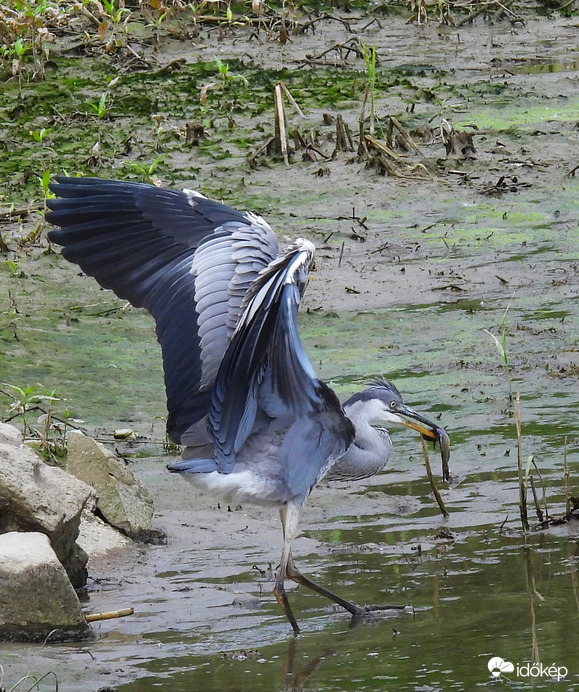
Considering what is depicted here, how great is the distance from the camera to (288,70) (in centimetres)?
1266

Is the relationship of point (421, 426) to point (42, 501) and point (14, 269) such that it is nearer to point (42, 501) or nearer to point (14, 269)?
point (42, 501)

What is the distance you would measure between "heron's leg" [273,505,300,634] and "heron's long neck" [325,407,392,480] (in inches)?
13.4

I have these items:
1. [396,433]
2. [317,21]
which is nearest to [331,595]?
[396,433]

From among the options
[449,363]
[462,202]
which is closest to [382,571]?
[449,363]

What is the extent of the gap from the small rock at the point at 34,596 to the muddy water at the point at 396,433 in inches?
3.2

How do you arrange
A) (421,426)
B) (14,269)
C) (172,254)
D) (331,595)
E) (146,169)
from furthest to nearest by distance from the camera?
(146,169) → (14,269) → (421,426) → (172,254) → (331,595)

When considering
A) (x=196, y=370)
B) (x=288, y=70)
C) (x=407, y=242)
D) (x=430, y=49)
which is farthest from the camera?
(x=430, y=49)

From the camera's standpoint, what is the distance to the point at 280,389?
4773 millimetres

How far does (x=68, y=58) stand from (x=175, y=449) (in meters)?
6.98

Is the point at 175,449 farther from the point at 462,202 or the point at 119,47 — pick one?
the point at 119,47

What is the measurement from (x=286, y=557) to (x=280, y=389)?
0.62 m

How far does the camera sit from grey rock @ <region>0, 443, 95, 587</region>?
4816 millimetres

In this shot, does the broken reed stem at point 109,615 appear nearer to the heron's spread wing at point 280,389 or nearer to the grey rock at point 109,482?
the heron's spread wing at point 280,389

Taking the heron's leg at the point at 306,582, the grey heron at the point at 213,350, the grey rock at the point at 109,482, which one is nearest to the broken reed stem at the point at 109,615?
the grey heron at the point at 213,350
